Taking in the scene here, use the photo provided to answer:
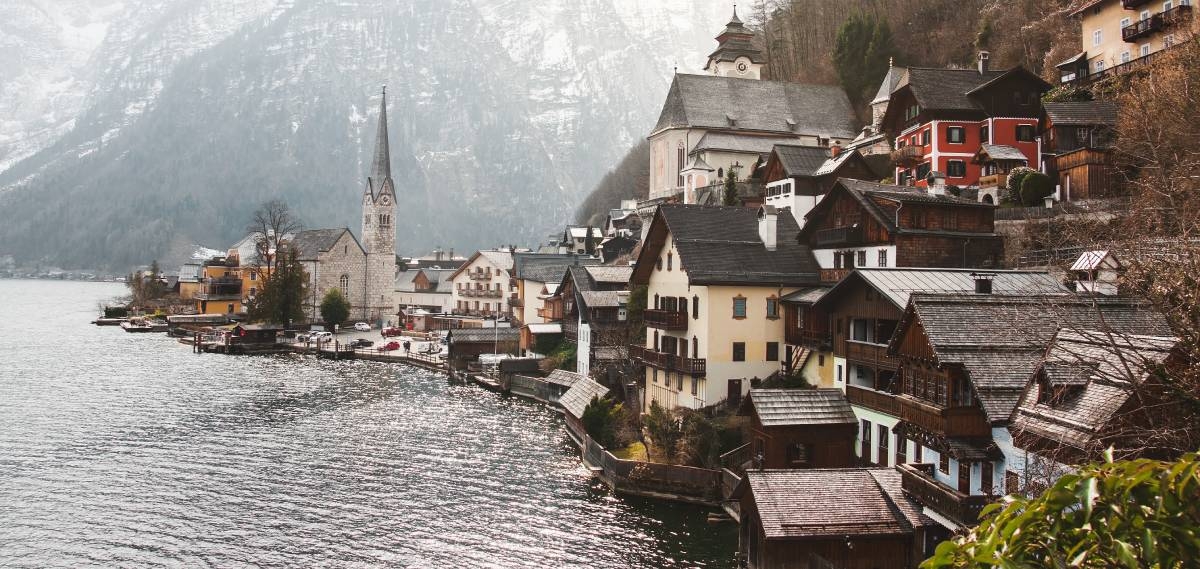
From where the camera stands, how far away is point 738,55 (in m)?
102

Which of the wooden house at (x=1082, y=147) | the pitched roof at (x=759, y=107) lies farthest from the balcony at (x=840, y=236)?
the pitched roof at (x=759, y=107)

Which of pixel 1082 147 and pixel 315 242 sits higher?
pixel 1082 147

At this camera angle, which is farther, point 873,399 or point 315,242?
point 315,242

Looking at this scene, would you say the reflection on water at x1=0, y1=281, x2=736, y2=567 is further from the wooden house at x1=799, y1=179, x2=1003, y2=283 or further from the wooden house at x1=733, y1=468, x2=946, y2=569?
the wooden house at x1=799, y1=179, x2=1003, y2=283

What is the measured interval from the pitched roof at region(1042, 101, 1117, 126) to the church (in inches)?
3596

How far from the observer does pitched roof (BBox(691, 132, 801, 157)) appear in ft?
277

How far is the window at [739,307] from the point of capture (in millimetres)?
37969

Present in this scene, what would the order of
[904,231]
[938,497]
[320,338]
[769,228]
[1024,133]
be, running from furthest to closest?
[320,338] < [1024,133] < [769,228] < [904,231] < [938,497]

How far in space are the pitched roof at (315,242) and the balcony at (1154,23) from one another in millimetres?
94007

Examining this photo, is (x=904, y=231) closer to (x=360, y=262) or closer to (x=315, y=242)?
(x=360, y=262)

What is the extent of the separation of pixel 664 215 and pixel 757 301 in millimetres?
6101

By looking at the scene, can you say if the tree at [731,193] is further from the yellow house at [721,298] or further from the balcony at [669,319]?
the balcony at [669,319]

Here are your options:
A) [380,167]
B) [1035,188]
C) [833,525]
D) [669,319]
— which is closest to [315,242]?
[380,167]

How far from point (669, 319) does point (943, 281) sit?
1321cm
